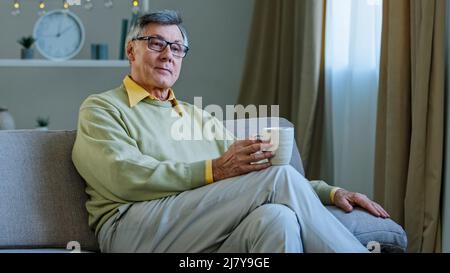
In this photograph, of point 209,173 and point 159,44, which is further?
point 159,44

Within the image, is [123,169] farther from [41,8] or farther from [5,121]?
[41,8]

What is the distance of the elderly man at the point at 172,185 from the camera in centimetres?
179

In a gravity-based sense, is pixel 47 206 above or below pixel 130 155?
below

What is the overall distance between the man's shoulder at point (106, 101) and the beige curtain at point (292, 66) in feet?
5.40

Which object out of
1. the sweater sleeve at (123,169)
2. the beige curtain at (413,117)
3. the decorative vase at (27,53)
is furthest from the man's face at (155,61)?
the decorative vase at (27,53)

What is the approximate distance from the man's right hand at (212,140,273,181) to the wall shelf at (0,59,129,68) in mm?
2457

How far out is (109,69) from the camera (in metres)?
4.81

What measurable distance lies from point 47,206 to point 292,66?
7.53 ft

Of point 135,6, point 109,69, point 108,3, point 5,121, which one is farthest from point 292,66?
point 5,121

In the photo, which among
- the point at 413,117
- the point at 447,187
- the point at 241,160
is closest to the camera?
the point at 241,160

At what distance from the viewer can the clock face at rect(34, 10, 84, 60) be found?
178 inches

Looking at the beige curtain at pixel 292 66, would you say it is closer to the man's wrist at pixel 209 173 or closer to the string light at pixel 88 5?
the string light at pixel 88 5

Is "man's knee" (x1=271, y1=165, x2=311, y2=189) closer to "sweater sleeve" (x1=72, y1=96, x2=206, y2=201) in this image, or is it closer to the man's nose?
"sweater sleeve" (x1=72, y1=96, x2=206, y2=201)

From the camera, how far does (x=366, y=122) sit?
11.3 feet
